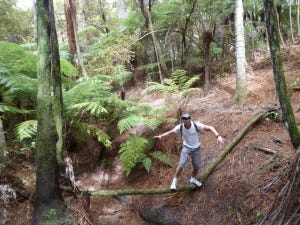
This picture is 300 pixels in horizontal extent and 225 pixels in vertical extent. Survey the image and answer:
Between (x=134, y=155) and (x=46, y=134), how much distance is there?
2272 millimetres

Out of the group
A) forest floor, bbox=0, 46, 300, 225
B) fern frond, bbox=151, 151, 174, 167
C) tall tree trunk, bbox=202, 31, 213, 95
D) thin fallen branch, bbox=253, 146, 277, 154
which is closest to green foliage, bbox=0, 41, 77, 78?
forest floor, bbox=0, 46, 300, 225

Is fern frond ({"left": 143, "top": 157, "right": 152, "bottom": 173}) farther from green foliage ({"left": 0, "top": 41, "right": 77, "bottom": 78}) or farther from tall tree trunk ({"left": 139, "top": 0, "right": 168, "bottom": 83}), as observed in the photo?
tall tree trunk ({"left": 139, "top": 0, "right": 168, "bottom": 83})

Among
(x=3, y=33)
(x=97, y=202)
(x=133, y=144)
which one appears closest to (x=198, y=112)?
(x=133, y=144)

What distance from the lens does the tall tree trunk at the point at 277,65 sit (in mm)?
4023

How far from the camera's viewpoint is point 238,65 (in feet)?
24.2

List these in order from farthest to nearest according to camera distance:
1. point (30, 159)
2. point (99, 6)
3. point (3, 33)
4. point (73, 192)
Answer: point (99, 6) < point (3, 33) < point (30, 159) < point (73, 192)

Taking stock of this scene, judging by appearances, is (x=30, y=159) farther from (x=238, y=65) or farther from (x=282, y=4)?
(x=282, y=4)

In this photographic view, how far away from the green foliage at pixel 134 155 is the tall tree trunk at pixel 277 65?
3019mm

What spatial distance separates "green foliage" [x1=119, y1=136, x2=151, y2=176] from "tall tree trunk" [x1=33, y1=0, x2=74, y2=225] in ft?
6.45

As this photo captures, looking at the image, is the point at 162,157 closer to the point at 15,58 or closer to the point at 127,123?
the point at 127,123

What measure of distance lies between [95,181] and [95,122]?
4.90 feet

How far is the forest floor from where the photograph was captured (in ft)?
15.4

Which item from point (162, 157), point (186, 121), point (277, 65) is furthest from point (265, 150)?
point (162, 157)

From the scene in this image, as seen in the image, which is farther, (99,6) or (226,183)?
(99,6)
